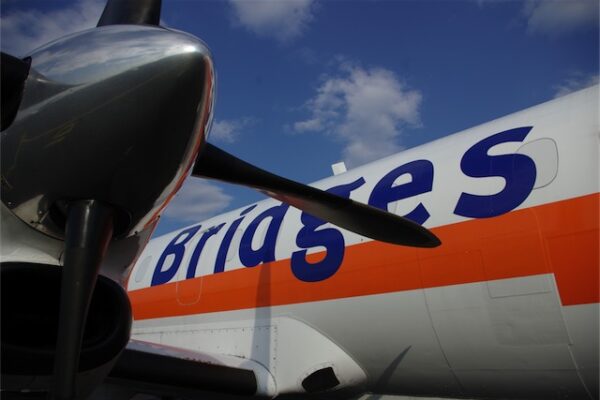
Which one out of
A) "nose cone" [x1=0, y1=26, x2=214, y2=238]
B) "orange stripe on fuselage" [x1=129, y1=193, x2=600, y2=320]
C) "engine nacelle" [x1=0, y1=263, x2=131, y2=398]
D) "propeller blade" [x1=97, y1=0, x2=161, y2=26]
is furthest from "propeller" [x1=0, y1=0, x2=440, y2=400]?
"orange stripe on fuselage" [x1=129, y1=193, x2=600, y2=320]

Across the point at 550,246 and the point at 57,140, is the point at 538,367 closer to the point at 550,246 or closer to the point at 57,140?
the point at 550,246

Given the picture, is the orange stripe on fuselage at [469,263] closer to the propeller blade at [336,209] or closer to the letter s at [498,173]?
the letter s at [498,173]

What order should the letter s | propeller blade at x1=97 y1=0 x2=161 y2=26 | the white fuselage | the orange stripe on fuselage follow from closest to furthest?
propeller blade at x1=97 y1=0 x2=161 y2=26 < the orange stripe on fuselage < the white fuselage < the letter s

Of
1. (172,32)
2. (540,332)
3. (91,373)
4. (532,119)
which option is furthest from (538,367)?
(172,32)

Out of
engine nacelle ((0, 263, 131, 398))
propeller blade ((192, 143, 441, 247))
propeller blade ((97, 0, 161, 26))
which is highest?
propeller blade ((97, 0, 161, 26))

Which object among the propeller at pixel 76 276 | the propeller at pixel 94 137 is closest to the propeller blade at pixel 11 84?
the propeller at pixel 94 137

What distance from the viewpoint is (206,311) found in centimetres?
710

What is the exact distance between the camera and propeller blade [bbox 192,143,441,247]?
4273mm

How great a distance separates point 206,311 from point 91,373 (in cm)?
396

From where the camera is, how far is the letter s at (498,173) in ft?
14.9

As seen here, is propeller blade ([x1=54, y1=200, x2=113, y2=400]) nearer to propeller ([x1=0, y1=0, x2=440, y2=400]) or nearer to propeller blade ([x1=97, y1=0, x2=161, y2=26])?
propeller ([x1=0, y1=0, x2=440, y2=400])

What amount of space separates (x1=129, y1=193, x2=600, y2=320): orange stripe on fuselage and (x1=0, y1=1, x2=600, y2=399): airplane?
0.02m

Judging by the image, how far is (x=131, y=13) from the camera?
143 inches

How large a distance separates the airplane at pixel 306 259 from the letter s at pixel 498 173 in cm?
1
